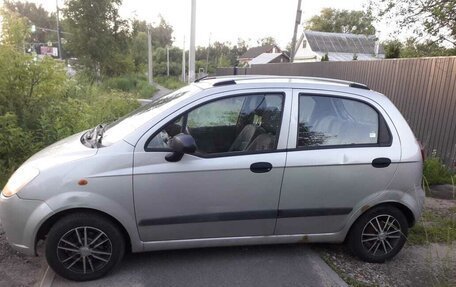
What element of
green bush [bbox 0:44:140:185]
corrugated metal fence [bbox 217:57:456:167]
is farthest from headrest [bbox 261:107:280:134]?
green bush [bbox 0:44:140:185]

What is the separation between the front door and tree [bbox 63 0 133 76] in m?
19.8

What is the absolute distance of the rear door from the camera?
3.54 m

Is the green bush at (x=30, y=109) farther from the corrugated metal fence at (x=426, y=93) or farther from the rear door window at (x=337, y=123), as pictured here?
the rear door window at (x=337, y=123)

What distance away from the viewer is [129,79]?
2778 cm

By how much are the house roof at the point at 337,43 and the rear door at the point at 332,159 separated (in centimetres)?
4825

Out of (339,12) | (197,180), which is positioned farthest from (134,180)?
(339,12)

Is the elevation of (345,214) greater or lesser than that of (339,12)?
lesser

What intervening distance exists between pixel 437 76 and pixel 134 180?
22.7 feet

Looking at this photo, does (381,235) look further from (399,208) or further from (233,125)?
(233,125)

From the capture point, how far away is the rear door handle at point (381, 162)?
3.64 meters

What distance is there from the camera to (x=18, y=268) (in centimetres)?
351

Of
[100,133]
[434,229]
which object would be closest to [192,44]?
[100,133]

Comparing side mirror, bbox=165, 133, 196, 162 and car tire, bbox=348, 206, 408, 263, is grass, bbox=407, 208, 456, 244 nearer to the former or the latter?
car tire, bbox=348, 206, 408, 263

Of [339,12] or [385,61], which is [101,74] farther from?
[339,12]
